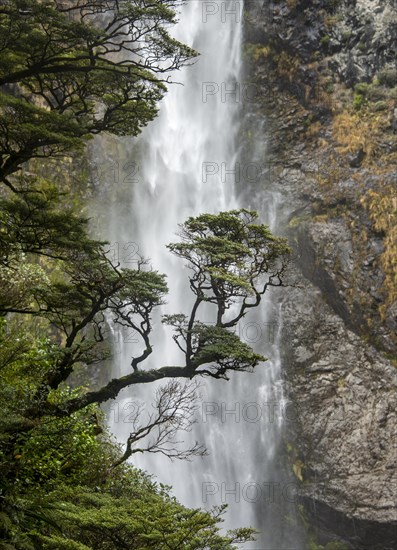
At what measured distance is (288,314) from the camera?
2692 cm

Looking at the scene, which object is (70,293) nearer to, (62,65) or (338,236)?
(62,65)

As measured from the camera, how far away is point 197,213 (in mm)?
31875

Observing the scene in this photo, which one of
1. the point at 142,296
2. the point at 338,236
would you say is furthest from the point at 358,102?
the point at 142,296

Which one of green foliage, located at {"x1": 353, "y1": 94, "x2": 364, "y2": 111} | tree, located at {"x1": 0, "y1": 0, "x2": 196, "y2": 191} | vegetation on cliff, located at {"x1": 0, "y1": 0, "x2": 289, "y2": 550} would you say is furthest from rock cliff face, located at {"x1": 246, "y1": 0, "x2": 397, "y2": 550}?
tree, located at {"x1": 0, "y1": 0, "x2": 196, "y2": 191}

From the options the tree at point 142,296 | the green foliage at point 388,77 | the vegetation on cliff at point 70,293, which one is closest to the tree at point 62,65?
the vegetation on cliff at point 70,293

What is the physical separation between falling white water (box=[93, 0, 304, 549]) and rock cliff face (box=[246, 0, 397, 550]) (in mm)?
1165

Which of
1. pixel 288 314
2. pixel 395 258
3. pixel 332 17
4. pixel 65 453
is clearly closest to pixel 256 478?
pixel 288 314

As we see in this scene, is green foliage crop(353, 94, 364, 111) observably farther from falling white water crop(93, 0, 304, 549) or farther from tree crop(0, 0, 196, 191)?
tree crop(0, 0, 196, 191)

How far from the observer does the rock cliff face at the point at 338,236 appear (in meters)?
22.3

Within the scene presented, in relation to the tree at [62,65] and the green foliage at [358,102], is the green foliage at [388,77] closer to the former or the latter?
the green foliage at [358,102]

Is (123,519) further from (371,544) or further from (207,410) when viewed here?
(207,410)

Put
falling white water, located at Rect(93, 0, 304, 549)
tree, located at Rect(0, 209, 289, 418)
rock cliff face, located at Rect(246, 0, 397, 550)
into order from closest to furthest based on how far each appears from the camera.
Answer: tree, located at Rect(0, 209, 289, 418), rock cliff face, located at Rect(246, 0, 397, 550), falling white water, located at Rect(93, 0, 304, 549)

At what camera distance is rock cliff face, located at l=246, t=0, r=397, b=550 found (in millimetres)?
22312

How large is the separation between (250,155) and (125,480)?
2443cm
